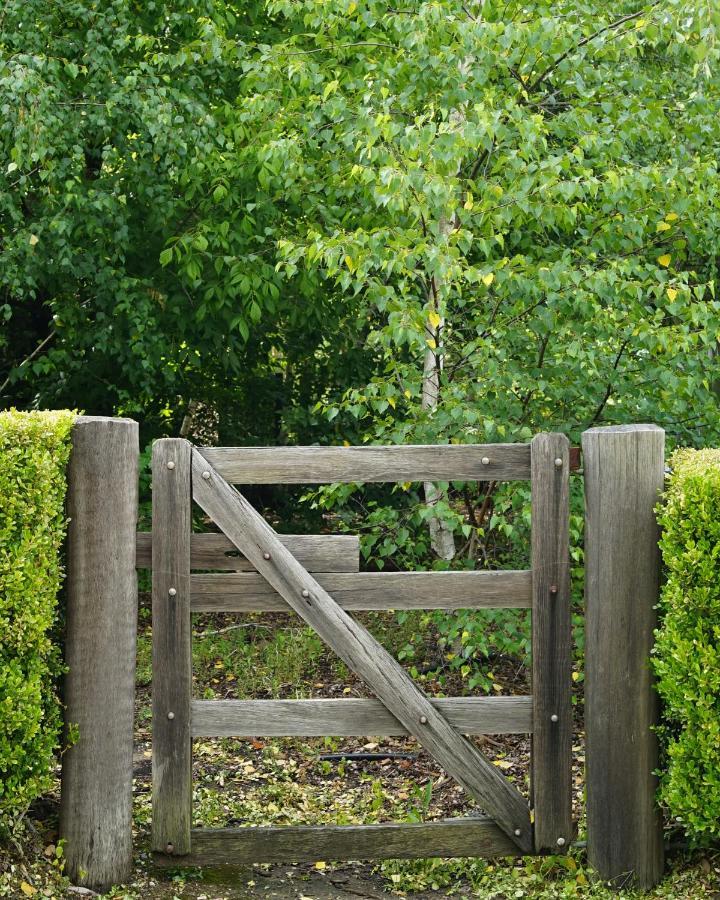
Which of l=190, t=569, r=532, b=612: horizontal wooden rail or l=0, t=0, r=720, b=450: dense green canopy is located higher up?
l=0, t=0, r=720, b=450: dense green canopy

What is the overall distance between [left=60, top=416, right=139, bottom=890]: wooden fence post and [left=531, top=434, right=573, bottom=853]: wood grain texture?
152 cm

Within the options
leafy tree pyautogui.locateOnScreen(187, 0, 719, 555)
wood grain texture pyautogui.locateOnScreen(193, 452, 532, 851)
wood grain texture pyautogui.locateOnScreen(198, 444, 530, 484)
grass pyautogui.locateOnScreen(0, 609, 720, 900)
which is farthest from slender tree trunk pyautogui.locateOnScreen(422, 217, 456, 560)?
wood grain texture pyautogui.locateOnScreen(193, 452, 532, 851)

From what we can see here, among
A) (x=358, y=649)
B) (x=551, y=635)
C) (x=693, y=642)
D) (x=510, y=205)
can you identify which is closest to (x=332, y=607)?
(x=358, y=649)

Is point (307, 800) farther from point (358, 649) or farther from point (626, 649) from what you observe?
point (626, 649)

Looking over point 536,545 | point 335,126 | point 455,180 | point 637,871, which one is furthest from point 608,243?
point 637,871

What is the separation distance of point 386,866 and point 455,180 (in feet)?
10.2

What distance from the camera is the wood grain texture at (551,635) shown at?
12.0ft

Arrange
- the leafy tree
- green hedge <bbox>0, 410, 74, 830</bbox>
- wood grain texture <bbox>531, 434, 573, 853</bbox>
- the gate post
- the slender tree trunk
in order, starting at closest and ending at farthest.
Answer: green hedge <bbox>0, 410, 74, 830</bbox> → the gate post → wood grain texture <bbox>531, 434, 573, 853</bbox> → the leafy tree → the slender tree trunk

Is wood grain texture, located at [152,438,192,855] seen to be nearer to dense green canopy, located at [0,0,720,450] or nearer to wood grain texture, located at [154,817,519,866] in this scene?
wood grain texture, located at [154,817,519,866]

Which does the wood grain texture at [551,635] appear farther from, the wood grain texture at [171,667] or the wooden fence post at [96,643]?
the wooden fence post at [96,643]

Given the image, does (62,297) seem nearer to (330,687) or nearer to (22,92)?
(22,92)

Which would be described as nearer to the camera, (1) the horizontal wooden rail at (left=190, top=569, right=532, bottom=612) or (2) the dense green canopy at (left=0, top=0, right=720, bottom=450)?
(1) the horizontal wooden rail at (left=190, top=569, right=532, bottom=612)

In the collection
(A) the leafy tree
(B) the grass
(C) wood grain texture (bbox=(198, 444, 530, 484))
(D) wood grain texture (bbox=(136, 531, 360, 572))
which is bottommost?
(B) the grass

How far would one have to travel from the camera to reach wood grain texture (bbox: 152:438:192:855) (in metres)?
3.64
